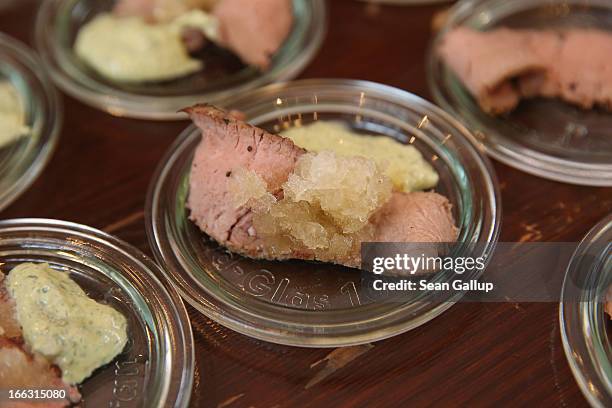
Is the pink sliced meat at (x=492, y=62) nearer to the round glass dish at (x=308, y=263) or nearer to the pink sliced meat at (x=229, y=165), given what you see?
the round glass dish at (x=308, y=263)

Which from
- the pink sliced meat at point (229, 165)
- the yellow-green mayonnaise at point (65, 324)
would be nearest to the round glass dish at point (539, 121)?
the pink sliced meat at point (229, 165)

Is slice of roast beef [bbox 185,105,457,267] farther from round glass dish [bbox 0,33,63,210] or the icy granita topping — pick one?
round glass dish [bbox 0,33,63,210]

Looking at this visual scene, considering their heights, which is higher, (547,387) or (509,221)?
(509,221)

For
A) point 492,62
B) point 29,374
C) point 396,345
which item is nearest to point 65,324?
point 29,374

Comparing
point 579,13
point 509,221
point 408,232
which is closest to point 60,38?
point 408,232

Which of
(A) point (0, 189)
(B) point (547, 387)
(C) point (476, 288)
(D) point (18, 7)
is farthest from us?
(D) point (18, 7)

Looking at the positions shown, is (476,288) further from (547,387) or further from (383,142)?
(383,142)

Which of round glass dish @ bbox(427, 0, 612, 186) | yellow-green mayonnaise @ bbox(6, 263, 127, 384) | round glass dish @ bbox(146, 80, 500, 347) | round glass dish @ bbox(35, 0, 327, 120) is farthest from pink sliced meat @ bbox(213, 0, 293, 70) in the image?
yellow-green mayonnaise @ bbox(6, 263, 127, 384)

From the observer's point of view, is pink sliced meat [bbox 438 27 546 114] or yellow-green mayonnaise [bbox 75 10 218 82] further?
yellow-green mayonnaise [bbox 75 10 218 82]
